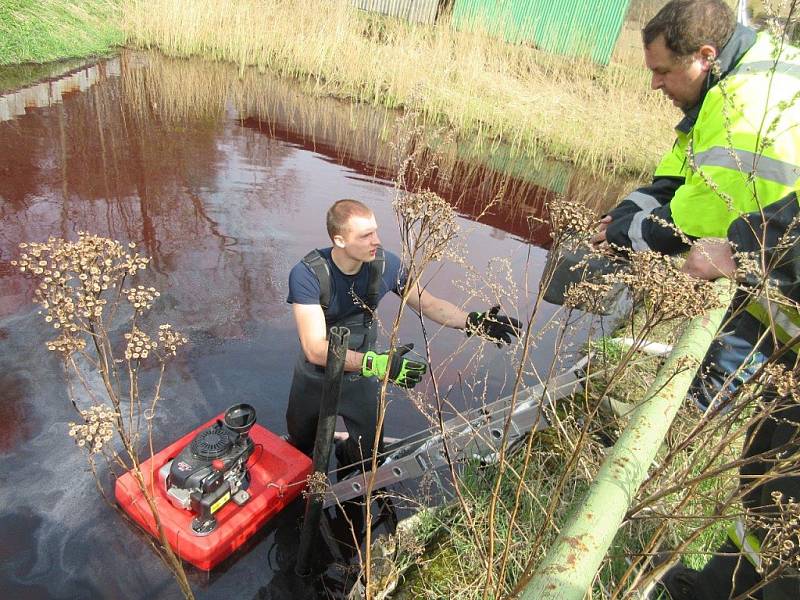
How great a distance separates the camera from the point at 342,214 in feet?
10.2

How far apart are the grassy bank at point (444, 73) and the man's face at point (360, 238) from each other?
688 cm

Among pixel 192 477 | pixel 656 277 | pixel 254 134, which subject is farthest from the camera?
pixel 254 134

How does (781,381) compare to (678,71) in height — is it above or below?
below

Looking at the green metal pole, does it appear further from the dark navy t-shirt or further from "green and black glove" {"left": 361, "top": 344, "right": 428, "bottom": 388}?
the dark navy t-shirt

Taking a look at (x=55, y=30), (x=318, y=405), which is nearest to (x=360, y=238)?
(x=318, y=405)

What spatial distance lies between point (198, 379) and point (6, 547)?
151 cm

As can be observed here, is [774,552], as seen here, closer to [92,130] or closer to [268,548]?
[268,548]

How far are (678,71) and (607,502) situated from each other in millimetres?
2271

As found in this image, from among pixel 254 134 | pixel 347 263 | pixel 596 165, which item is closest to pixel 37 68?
pixel 254 134

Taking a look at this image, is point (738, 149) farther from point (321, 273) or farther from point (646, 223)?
point (321, 273)

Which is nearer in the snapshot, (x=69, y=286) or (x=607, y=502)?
(x=607, y=502)

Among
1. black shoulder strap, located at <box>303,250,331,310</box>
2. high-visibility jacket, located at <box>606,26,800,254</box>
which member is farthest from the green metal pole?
black shoulder strap, located at <box>303,250,331,310</box>

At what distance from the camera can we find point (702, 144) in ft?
6.95

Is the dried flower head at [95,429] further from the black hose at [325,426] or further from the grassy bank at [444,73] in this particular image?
the grassy bank at [444,73]
